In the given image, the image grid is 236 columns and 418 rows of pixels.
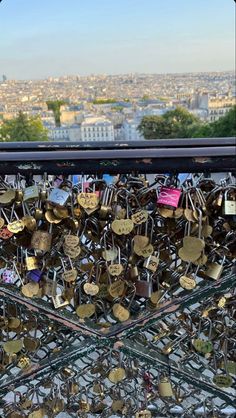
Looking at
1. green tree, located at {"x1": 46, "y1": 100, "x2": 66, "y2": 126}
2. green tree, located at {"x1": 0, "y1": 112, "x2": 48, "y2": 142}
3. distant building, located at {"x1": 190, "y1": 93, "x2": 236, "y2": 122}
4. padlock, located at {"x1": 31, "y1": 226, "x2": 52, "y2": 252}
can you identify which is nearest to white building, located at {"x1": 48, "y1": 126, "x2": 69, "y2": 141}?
green tree, located at {"x1": 46, "y1": 100, "x2": 66, "y2": 126}

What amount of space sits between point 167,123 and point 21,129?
28.1 feet

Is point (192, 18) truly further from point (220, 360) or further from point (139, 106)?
point (220, 360)

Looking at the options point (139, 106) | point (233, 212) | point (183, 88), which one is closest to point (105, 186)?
point (233, 212)

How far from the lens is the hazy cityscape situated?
2872 cm

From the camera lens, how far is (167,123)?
2809 centimetres

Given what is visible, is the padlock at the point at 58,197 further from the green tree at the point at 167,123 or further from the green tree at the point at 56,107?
Answer: the green tree at the point at 56,107

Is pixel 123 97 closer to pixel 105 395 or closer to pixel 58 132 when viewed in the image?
pixel 58 132

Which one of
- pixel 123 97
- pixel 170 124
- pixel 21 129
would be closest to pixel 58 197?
pixel 21 129

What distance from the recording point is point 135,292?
1022 mm

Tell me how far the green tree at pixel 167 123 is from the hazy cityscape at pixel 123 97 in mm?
1313

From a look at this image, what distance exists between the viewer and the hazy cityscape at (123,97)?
28719 millimetres

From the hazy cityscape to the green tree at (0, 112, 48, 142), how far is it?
50 cm

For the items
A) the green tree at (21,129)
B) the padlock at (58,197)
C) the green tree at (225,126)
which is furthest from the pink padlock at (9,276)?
the green tree at (21,129)

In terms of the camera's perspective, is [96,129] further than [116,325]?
Yes
